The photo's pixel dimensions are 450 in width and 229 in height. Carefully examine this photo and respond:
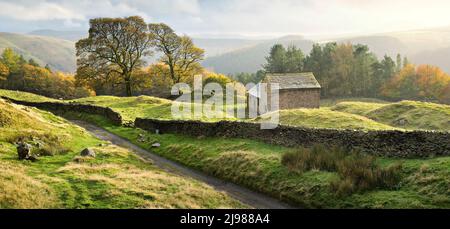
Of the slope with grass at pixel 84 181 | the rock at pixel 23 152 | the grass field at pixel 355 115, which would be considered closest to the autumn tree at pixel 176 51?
the grass field at pixel 355 115

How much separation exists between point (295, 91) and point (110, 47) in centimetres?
3120

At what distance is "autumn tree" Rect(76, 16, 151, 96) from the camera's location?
6288cm

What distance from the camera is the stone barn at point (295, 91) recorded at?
5353 centimetres

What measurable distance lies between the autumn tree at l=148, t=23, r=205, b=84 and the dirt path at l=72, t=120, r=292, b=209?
3649cm

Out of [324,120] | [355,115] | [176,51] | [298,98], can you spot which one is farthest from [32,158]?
[176,51]

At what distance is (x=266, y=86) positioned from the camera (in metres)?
54.5

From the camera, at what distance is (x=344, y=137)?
22.6 m

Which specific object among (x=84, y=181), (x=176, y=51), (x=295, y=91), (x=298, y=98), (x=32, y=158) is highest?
(x=176, y=51)

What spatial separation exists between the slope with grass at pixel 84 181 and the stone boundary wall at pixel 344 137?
6762 millimetres

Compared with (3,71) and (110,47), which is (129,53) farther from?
(3,71)

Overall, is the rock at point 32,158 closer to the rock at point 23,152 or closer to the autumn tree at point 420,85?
the rock at point 23,152

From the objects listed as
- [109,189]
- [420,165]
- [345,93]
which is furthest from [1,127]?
[345,93]
